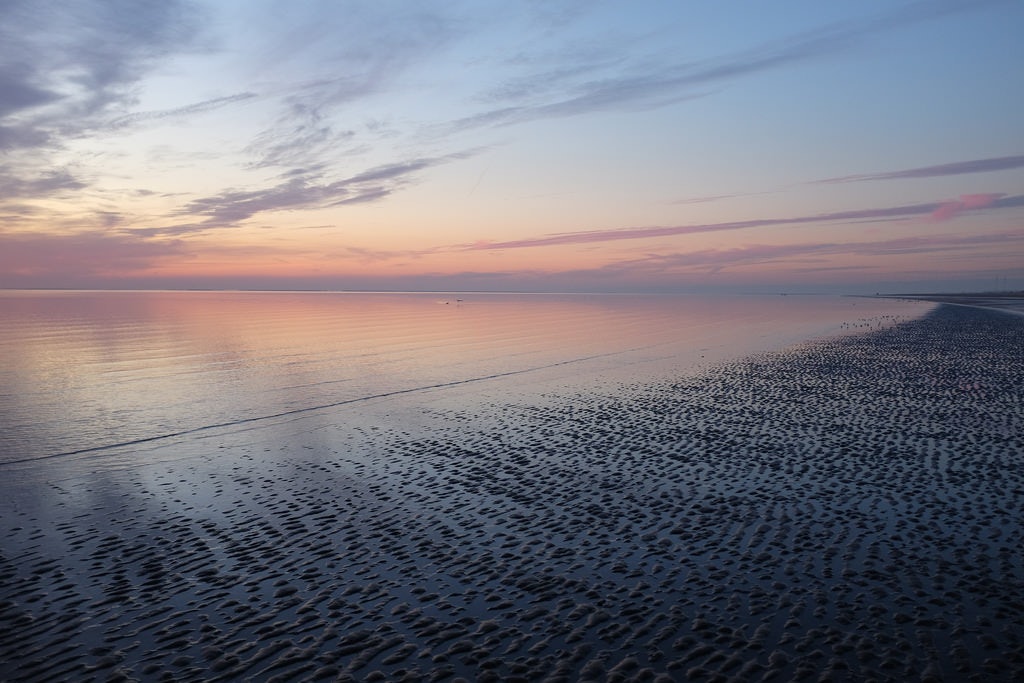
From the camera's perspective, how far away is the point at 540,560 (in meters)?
16.8

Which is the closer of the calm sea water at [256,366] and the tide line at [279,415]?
the tide line at [279,415]

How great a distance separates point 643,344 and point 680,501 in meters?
61.3

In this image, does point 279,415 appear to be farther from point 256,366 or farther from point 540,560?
point 540,560

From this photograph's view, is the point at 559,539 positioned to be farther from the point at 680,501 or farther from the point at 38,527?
the point at 38,527

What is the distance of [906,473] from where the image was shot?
78.3 feet

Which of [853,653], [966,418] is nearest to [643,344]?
[966,418]

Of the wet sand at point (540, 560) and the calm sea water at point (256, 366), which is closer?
the wet sand at point (540, 560)

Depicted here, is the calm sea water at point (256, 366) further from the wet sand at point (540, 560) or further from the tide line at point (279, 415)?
the wet sand at point (540, 560)

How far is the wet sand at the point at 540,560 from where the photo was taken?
39.8ft

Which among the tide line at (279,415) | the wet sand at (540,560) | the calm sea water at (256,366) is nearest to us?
the wet sand at (540,560)

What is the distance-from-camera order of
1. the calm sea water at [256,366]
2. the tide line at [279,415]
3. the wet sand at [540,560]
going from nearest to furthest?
1. the wet sand at [540,560]
2. the tide line at [279,415]
3. the calm sea water at [256,366]

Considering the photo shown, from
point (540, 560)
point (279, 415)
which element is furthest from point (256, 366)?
point (540, 560)

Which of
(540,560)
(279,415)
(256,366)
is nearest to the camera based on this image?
(540,560)

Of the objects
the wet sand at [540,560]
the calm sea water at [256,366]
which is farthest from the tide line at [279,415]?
the wet sand at [540,560]
